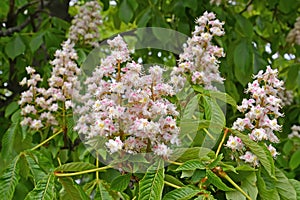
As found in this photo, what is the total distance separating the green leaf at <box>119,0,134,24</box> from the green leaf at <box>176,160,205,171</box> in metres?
1.37

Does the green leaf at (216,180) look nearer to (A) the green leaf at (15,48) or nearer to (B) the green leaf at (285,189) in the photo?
(B) the green leaf at (285,189)

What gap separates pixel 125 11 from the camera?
220cm

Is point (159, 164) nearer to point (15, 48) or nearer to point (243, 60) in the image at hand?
point (243, 60)

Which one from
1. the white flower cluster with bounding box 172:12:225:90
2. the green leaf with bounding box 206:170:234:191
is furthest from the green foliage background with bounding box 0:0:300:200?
the white flower cluster with bounding box 172:12:225:90

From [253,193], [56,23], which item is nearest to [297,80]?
[56,23]

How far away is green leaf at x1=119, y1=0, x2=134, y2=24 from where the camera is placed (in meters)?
2.20

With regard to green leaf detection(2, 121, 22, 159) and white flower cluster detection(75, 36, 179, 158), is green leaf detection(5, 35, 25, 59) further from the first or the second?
white flower cluster detection(75, 36, 179, 158)

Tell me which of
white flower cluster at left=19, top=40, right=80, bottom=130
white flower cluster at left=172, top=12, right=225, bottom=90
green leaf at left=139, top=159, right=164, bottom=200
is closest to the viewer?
green leaf at left=139, top=159, right=164, bottom=200

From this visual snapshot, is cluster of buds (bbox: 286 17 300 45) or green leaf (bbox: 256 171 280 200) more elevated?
cluster of buds (bbox: 286 17 300 45)

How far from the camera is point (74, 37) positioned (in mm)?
2221

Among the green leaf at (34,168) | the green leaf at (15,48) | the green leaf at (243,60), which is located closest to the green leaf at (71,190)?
the green leaf at (34,168)

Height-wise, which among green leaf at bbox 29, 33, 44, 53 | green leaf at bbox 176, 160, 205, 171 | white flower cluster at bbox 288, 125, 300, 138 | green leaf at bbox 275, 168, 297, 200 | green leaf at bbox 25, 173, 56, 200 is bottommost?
white flower cluster at bbox 288, 125, 300, 138

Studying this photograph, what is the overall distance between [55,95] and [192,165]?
78 centimetres

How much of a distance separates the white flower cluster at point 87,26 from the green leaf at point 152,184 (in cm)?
136
